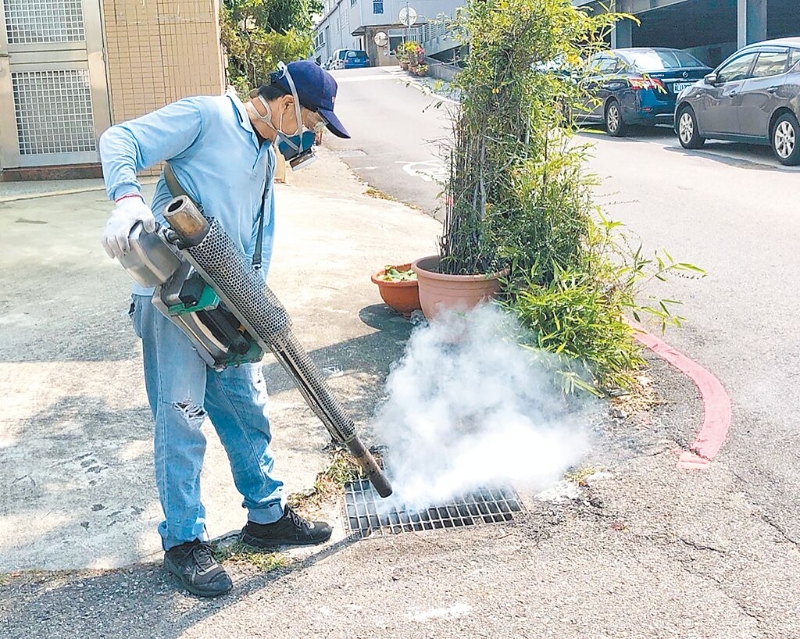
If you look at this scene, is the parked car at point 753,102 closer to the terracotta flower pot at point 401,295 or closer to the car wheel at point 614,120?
A: the car wheel at point 614,120

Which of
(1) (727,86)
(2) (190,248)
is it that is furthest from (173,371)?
(1) (727,86)

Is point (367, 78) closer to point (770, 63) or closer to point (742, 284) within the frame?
point (770, 63)

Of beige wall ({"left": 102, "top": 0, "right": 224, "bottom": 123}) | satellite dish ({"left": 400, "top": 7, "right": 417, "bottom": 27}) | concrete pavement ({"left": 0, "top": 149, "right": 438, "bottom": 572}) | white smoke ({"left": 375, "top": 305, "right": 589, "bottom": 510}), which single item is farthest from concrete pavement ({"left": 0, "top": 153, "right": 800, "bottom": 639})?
satellite dish ({"left": 400, "top": 7, "right": 417, "bottom": 27})

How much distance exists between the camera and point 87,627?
9.46 ft

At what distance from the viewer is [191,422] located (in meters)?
3.06

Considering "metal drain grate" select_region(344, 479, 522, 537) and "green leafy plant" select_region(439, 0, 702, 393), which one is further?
"green leafy plant" select_region(439, 0, 702, 393)

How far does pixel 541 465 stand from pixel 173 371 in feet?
5.89

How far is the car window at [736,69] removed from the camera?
12.7m

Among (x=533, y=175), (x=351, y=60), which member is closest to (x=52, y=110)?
(x=533, y=175)

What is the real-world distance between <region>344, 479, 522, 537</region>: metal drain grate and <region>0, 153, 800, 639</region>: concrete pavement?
0.08 metres

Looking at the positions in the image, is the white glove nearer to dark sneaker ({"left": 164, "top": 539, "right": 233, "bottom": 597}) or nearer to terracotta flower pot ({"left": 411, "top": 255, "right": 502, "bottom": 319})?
dark sneaker ({"left": 164, "top": 539, "right": 233, "bottom": 597})

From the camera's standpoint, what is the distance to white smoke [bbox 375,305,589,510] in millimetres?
3949

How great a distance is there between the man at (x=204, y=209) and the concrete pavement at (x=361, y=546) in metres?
0.28

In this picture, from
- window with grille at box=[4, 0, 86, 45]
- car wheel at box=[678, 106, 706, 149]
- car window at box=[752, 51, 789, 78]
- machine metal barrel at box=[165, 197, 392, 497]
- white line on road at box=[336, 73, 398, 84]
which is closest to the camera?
machine metal barrel at box=[165, 197, 392, 497]
